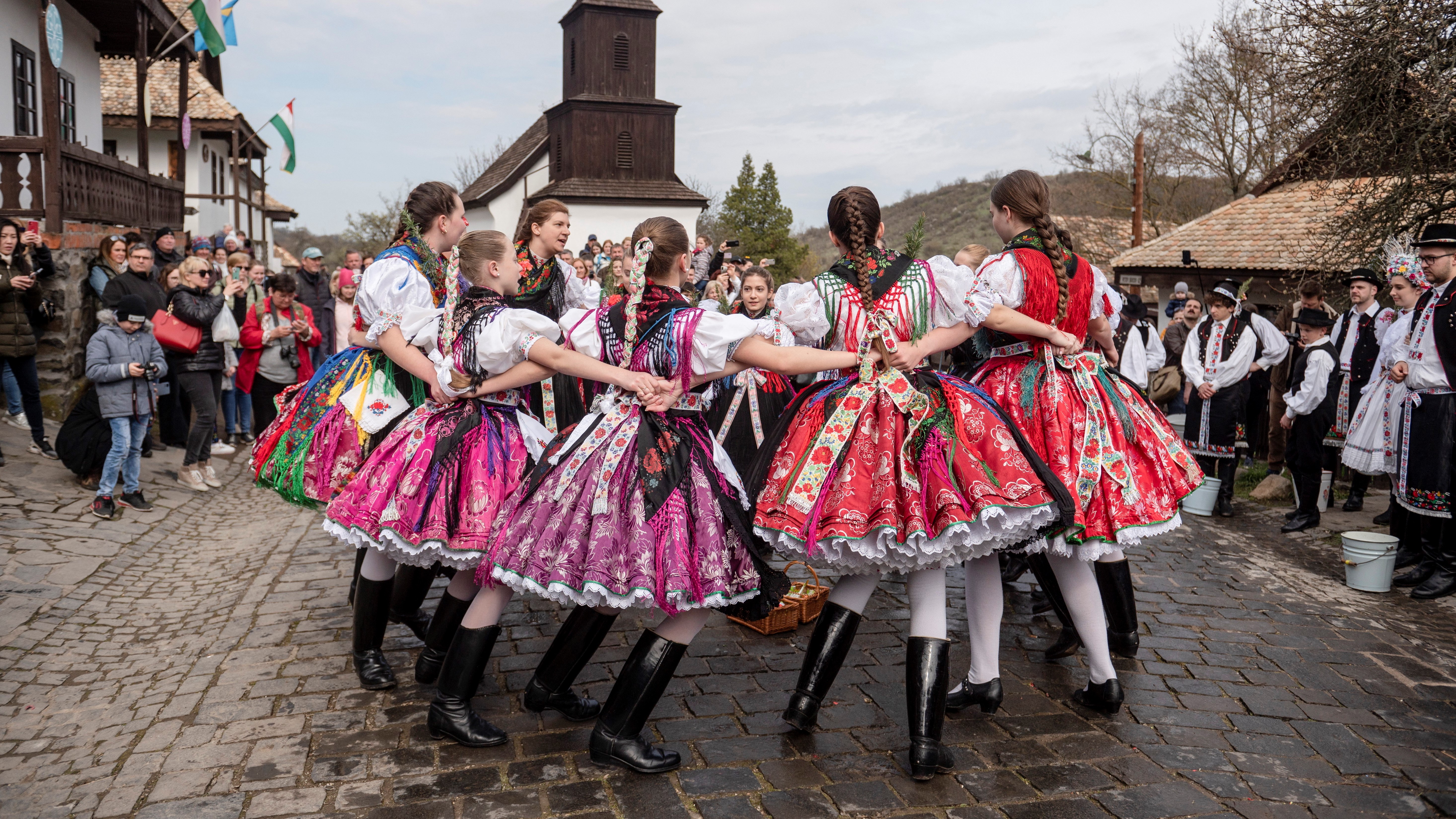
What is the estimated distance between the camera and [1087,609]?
12.8ft

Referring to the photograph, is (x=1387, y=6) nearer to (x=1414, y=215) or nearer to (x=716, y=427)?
(x=1414, y=215)

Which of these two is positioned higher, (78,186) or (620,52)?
(620,52)

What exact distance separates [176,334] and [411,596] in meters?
Result: 4.86

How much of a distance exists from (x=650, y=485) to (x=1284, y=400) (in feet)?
23.6

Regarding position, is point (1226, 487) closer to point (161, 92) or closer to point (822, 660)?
point (822, 660)

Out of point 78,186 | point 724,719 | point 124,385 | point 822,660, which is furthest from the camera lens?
point 78,186

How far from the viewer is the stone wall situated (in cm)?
944

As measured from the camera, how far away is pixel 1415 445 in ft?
20.2

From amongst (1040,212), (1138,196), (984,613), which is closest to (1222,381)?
(1040,212)

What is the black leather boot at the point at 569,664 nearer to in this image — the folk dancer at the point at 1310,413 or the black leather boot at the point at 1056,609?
the black leather boot at the point at 1056,609

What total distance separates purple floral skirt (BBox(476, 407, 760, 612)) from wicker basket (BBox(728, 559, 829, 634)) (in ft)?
A: 4.71

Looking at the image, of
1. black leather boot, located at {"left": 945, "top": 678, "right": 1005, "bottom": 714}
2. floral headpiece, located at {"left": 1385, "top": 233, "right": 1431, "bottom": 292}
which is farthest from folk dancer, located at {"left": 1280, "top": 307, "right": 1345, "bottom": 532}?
black leather boot, located at {"left": 945, "top": 678, "right": 1005, "bottom": 714}

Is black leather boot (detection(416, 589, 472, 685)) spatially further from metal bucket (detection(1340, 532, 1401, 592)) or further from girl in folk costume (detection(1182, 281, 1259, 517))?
girl in folk costume (detection(1182, 281, 1259, 517))

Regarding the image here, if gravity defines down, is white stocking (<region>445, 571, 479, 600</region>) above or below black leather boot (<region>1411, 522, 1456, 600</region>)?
above
